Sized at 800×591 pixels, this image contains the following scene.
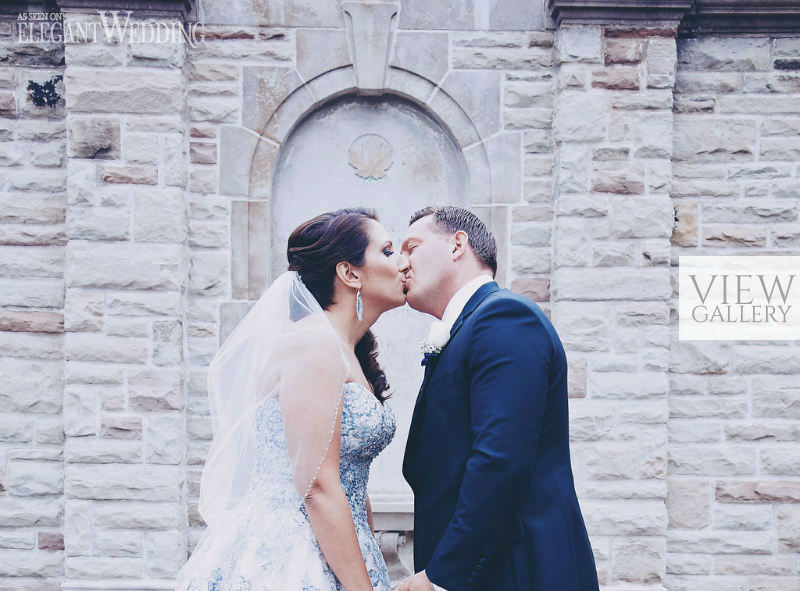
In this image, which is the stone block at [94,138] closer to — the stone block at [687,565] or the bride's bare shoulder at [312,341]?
the bride's bare shoulder at [312,341]

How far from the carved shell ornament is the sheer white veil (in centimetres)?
192

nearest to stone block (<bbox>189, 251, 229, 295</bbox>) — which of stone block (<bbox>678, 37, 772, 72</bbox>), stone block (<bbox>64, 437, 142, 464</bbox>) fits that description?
stone block (<bbox>64, 437, 142, 464</bbox>)

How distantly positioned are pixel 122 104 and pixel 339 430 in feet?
8.96

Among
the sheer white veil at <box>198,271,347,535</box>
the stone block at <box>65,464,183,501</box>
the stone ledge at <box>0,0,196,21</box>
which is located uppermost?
the stone ledge at <box>0,0,196,21</box>

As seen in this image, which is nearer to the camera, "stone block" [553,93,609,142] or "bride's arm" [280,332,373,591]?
"bride's arm" [280,332,373,591]

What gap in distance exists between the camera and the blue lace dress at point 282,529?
2326 millimetres

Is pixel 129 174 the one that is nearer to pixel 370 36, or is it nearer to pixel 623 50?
pixel 370 36

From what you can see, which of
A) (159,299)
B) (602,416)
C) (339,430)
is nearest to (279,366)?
(339,430)

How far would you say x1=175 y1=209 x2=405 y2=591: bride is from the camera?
89.2 inches

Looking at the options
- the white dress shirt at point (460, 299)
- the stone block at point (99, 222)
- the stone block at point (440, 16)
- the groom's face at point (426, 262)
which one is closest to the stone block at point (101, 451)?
the stone block at point (99, 222)

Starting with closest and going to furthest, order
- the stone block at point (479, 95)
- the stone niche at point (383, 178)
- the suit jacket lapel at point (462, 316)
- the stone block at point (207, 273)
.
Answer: the suit jacket lapel at point (462, 316) < the stone block at point (207, 273) < the stone block at point (479, 95) < the stone niche at point (383, 178)

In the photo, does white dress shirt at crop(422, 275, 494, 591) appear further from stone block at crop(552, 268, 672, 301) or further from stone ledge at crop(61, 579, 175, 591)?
stone ledge at crop(61, 579, 175, 591)

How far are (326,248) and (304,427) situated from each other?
690mm

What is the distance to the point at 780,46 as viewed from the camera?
4293mm
